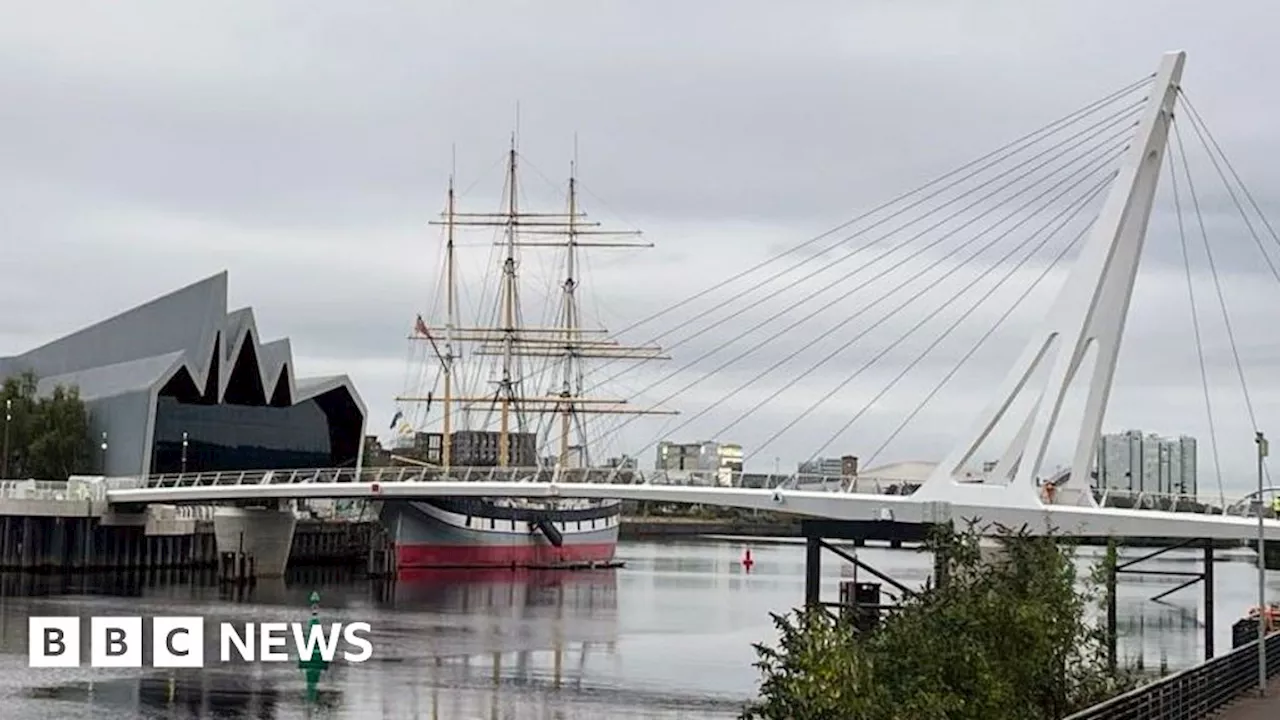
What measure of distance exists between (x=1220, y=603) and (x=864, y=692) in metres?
63.2

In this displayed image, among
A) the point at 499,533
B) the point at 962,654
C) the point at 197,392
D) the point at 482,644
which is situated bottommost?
the point at 482,644

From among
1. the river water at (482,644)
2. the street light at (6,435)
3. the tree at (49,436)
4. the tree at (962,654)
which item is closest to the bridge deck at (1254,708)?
the tree at (962,654)

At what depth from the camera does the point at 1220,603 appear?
246 ft

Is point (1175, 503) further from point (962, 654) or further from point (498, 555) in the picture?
point (498, 555)

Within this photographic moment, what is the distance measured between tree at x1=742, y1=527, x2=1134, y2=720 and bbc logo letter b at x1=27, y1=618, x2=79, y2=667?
20354 mm

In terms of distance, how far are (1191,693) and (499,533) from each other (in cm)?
6638

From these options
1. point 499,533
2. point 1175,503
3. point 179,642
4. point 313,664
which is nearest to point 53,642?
point 179,642

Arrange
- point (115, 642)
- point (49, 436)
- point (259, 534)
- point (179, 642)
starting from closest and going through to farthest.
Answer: point (115, 642)
point (179, 642)
point (259, 534)
point (49, 436)

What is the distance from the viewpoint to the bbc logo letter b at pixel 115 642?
37.6 m

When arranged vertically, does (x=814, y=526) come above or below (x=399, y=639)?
above

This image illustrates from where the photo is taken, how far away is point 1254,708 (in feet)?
82.4

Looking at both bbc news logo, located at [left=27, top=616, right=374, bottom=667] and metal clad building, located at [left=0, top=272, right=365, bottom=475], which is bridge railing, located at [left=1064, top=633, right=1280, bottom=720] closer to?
bbc news logo, located at [left=27, top=616, right=374, bottom=667]

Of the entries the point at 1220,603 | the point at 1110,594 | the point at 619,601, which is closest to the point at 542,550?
the point at 619,601

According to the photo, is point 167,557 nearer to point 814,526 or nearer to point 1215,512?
point 814,526
